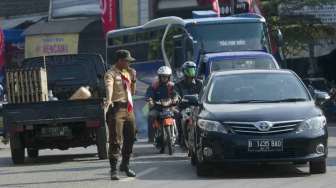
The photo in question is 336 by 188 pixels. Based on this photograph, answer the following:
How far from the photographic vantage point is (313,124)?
13.2m

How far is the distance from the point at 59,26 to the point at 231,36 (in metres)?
19.8

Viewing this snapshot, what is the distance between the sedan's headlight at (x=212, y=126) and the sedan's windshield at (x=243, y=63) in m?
8.68

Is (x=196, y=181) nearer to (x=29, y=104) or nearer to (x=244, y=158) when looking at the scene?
(x=244, y=158)

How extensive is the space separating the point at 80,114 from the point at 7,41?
2872 cm

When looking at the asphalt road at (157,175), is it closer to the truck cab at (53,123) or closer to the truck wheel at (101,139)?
the truck wheel at (101,139)

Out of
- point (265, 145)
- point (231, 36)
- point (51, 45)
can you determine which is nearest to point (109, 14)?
point (51, 45)

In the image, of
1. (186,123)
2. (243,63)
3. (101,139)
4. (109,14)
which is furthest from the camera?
(109,14)

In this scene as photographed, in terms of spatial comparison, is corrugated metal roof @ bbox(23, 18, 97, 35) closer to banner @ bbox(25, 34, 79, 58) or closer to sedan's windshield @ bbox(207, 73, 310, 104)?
banner @ bbox(25, 34, 79, 58)

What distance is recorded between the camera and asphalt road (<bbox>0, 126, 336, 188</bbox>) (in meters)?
12.8

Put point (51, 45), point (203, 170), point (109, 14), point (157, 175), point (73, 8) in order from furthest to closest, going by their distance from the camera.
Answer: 1. point (73, 8)
2. point (51, 45)
3. point (109, 14)
4. point (157, 175)
5. point (203, 170)

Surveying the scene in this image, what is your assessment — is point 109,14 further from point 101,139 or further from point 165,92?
point 101,139

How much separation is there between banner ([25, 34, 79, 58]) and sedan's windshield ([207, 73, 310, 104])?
1124 inches

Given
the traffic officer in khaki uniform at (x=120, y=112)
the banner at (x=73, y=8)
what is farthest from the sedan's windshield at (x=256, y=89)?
the banner at (x=73, y=8)

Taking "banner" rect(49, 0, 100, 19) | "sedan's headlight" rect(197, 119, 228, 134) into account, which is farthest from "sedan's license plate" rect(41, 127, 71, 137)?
"banner" rect(49, 0, 100, 19)
